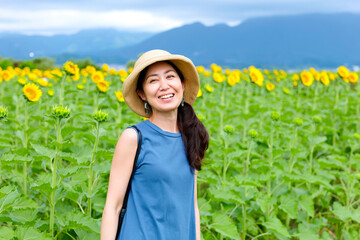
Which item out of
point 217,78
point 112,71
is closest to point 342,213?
point 217,78

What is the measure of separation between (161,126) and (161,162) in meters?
0.21

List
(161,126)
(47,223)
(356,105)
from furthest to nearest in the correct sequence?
(356,105)
(47,223)
(161,126)

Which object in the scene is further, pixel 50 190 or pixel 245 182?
pixel 245 182

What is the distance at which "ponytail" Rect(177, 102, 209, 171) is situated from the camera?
77.7 inches

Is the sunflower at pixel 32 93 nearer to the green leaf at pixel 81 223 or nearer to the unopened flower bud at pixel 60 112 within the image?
the unopened flower bud at pixel 60 112

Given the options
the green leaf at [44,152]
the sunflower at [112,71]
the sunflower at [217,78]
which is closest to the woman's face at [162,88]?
the green leaf at [44,152]

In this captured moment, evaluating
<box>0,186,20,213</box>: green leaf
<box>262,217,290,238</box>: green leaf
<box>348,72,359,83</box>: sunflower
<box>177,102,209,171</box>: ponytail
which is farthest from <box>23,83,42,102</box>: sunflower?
<box>348,72,359,83</box>: sunflower

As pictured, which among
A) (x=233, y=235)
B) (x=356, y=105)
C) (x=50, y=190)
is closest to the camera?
(x=50, y=190)

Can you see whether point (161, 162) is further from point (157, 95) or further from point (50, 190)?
point (50, 190)

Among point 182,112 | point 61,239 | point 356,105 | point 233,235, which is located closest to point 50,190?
point 61,239

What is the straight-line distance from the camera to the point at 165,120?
197cm

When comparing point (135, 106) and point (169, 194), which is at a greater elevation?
point (135, 106)

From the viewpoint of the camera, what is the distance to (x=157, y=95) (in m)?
1.90

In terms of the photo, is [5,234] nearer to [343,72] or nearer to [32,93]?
[32,93]
